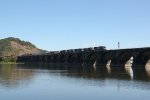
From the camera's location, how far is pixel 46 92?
3853 cm

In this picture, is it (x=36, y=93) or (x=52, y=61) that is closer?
(x=36, y=93)

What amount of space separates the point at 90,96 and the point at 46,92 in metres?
5.35

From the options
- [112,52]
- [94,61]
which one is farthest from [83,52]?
[112,52]

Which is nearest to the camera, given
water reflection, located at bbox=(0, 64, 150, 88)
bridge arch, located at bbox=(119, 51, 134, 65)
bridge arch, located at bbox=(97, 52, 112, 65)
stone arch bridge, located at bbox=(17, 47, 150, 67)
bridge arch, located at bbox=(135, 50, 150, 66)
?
water reflection, located at bbox=(0, 64, 150, 88)

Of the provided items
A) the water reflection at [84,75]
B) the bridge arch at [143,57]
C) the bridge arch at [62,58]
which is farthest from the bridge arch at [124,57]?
the bridge arch at [62,58]

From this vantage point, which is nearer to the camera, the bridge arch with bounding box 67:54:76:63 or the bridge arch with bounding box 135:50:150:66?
the bridge arch with bounding box 135:50:150:66

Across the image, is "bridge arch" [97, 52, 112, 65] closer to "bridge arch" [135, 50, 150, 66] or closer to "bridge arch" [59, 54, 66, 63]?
→ "bridge arch" [135, 50, 150, 66]

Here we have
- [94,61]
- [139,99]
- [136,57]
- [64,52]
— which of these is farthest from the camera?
[64,52]

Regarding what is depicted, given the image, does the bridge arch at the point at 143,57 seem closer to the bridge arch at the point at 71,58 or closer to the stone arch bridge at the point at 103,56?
the stone arch bridge at the point at 103,56

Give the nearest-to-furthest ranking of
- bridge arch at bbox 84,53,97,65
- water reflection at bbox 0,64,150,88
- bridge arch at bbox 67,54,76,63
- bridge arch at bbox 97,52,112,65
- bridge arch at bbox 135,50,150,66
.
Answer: water reflection at bbox 0,64,150,88 < bridge arch at bbox 135,50,150,66 < bridge arch at bbox 97,52,112,65 < bridge arch at bbox 84,53,97,65 < bridge arch at bbox 67,54,76,63

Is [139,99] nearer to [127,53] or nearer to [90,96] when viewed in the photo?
[90,96]

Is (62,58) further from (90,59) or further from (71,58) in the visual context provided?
(90,59)

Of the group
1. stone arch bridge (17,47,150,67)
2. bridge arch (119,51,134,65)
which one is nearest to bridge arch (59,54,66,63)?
stone arch bridge (17,47,150,67)

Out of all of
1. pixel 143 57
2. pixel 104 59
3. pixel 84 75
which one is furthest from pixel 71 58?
pixel 84 75
